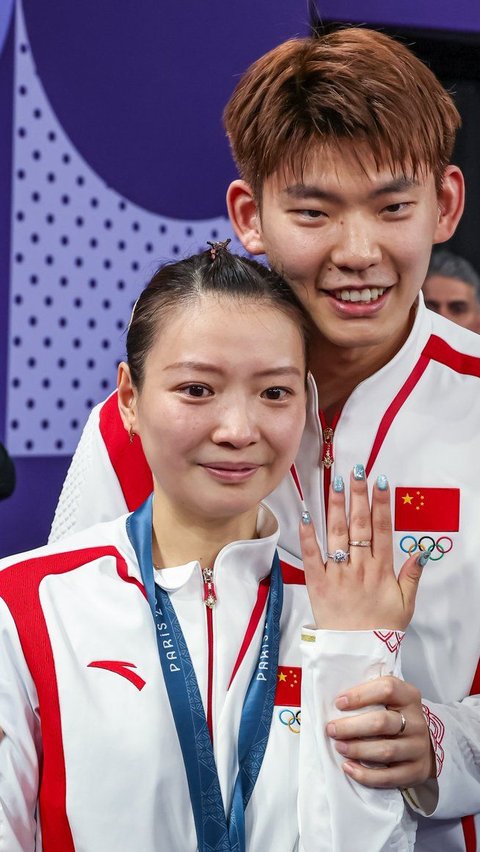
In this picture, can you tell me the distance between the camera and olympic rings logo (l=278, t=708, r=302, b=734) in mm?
1354

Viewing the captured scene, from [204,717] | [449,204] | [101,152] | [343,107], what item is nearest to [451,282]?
[101,152]

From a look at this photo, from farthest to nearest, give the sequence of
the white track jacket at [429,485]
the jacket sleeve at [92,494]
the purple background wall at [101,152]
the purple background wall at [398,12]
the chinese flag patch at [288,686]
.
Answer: the purple background wall at [398,12], the purple background wall at [101,152], the jacket sleeve at [92,494], the white track jacket at [429,485], the chinese flag patch at [288,686]

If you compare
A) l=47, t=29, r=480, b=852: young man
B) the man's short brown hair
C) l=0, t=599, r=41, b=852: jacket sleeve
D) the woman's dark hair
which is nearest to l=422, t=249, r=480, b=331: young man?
l=47, t=29, r=480, b=852: young man

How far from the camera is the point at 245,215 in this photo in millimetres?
1717

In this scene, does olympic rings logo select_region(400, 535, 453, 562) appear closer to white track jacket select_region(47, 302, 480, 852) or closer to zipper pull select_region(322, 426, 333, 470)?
white track jacket select_region(47, 302, 480, 852)

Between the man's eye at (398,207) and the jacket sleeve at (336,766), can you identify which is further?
the man's eye at (398,207)

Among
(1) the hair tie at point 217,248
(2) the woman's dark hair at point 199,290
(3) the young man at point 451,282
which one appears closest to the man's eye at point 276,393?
(2) the woman's dark hair at point 199,290

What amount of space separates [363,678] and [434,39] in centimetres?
219

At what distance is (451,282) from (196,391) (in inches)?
84.8

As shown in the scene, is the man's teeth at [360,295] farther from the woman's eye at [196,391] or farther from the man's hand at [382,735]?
the man's hand at [382,735]

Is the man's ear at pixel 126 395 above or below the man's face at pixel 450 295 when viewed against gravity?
below

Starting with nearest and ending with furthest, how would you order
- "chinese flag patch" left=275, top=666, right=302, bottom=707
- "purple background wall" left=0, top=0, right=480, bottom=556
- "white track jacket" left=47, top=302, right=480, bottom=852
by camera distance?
"chinese flag patch" left=275, top=666, right=302, bottom=707
"white track jacket" left=47, top=302, right=480, bottom=852
"purple background wall" left=0, top=0, right=480, bottom=556

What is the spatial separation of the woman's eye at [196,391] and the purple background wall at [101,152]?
134 centimetres

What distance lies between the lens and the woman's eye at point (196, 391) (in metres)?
1.35
